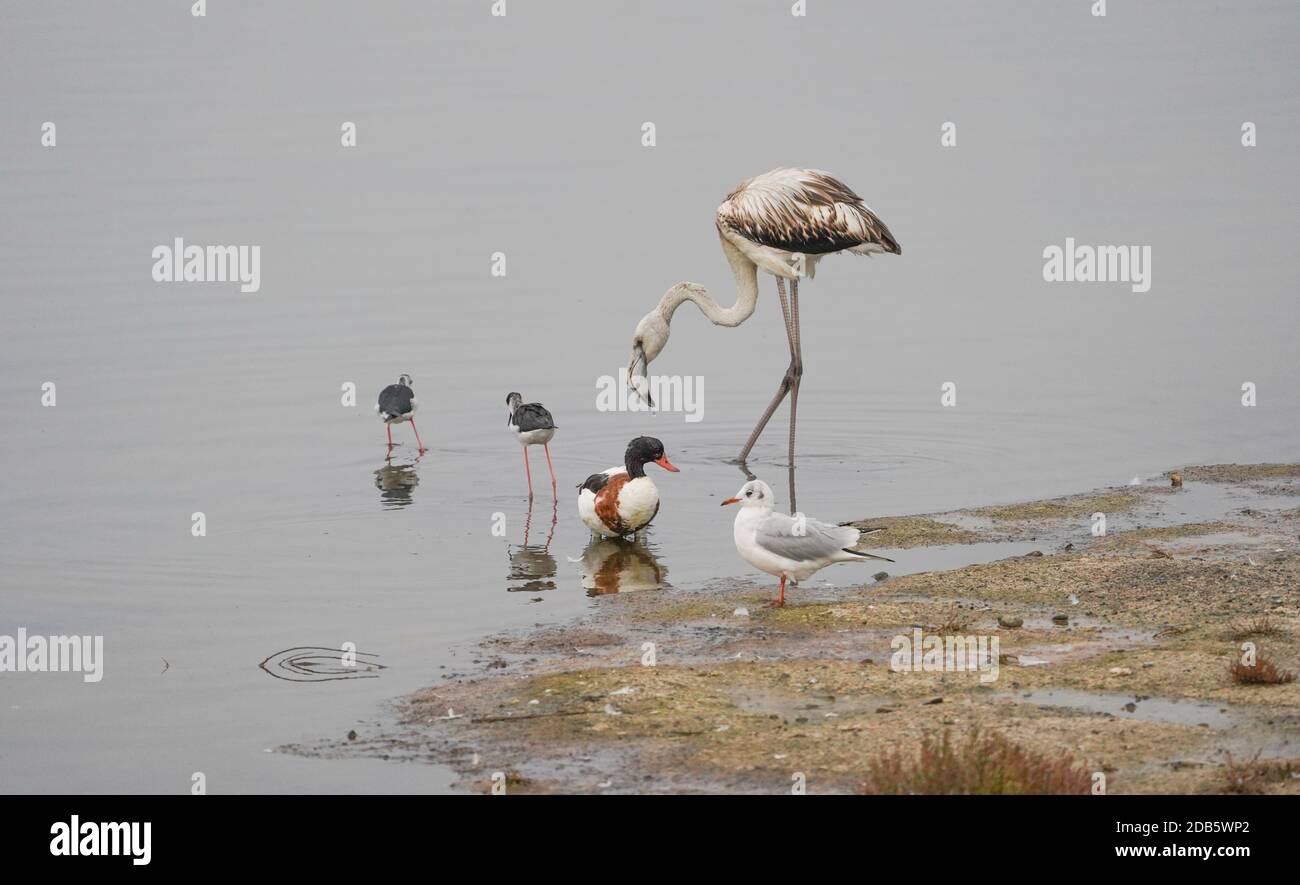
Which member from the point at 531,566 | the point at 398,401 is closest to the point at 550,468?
the point at 398,401

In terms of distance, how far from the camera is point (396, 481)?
1912 centimetres

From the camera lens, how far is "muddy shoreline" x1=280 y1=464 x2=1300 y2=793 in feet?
32.5

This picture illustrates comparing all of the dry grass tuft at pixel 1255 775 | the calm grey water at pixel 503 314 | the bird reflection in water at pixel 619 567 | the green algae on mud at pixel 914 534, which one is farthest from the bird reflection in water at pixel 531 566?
the dry grass tuft at pixel 1255 775

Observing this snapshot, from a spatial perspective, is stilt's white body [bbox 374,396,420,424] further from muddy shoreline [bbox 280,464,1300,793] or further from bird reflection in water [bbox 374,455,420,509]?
muddy shoreline [bbox 280,464,1300,793]

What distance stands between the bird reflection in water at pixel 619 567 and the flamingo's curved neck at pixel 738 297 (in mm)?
4133

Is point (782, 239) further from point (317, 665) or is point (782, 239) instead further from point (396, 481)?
point (317, 665)

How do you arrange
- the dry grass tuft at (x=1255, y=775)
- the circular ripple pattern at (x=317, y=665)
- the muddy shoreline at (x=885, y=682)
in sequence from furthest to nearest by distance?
the circular ripple pattern at (x=317, y=665) → the muddy shoreline at (x=885, y=682) → the dry grass tuft at (x=1255, y=775)

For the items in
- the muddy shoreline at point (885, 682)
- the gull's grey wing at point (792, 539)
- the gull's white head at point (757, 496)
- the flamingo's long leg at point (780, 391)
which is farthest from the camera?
the flamingo's long leg at point (780, 391)

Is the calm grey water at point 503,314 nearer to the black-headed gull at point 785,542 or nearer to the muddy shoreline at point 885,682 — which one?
the muddy shoreline at point 885,682

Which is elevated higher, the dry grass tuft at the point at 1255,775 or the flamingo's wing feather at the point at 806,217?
the flamingo's wing feather at the point at 806,217

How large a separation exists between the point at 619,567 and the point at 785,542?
9.19 ft

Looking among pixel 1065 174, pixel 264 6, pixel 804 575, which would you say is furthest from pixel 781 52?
pixel 804 575

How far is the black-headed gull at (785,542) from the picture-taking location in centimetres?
1327

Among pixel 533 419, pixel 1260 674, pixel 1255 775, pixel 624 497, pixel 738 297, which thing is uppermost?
pixel 738 297
